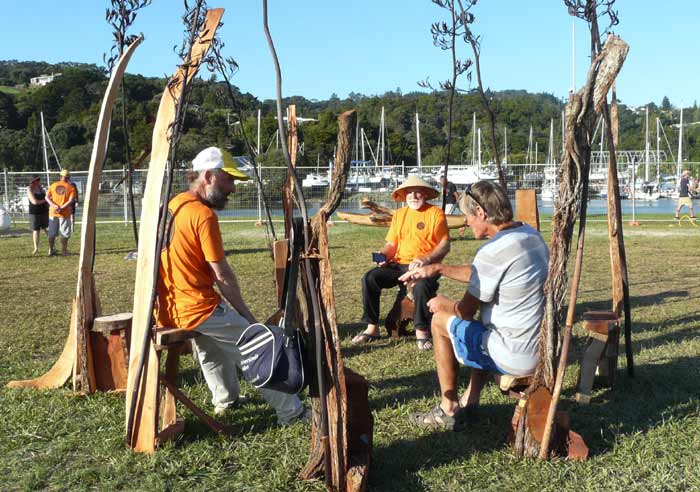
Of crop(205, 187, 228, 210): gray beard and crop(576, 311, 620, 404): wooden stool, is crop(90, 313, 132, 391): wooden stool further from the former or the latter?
crop(576, 311, 620, 404): wooden stool

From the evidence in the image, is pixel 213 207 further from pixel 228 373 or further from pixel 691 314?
pixel 691 314

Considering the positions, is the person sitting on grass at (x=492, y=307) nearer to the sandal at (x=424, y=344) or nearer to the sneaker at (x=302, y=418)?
the sneaker at (x=302, y=418)

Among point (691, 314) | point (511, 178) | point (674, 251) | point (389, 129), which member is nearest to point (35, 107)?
point (389, 129)

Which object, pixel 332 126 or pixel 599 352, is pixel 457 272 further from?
pixel 332 126

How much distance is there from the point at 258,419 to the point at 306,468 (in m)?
1.07

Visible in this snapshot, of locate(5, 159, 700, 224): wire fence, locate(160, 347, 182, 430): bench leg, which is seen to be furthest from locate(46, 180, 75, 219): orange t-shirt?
locate(160, 347, 182, 430): bench leg

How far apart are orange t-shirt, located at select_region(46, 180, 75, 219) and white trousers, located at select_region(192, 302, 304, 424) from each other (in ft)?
34.8

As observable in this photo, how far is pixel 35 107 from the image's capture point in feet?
225

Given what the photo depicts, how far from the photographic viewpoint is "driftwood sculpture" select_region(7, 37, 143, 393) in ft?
16.5

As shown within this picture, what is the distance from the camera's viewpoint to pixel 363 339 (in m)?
7.23

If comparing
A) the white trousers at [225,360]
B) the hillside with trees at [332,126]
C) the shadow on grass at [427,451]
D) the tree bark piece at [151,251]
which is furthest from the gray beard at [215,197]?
the hillside with trees at [332,126]

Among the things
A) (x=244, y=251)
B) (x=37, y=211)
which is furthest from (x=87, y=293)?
(x=37, y=211)

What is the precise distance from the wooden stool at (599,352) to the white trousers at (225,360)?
1874mm

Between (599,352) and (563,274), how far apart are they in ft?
4.20
